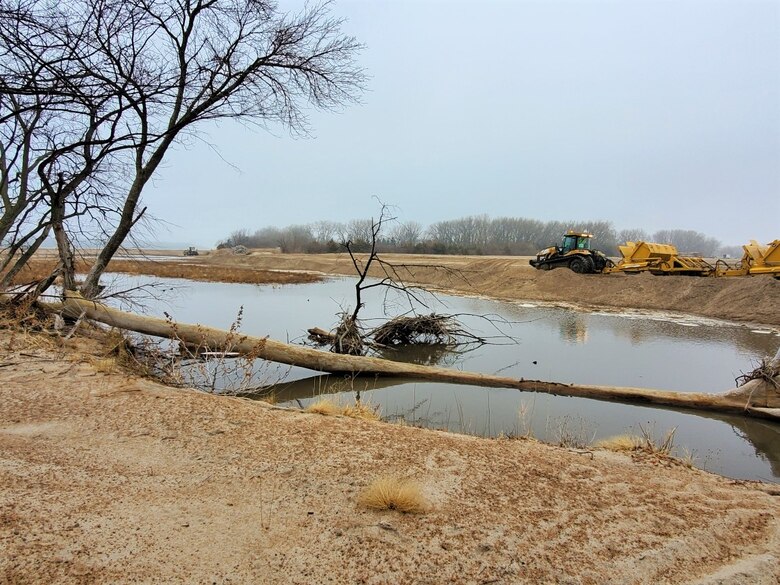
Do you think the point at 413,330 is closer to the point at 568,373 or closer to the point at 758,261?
the point at 568,373

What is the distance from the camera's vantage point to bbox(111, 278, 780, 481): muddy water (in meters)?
6.41

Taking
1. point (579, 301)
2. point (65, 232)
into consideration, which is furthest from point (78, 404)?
point (579, 301)

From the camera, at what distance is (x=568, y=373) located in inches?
374

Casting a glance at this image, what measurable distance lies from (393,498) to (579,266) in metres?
25.7

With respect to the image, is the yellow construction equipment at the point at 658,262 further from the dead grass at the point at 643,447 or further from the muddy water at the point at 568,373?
the dead grass at the point at 643,447

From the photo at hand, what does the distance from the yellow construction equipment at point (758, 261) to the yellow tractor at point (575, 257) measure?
5643 mm

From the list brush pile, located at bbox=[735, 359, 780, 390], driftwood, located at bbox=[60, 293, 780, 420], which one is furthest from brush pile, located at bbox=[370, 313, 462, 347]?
brush pile, located at bbox=[735, 359, 780, 390]

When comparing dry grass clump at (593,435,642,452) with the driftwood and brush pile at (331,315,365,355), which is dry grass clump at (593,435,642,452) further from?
brush pile at (331,315,365,355)

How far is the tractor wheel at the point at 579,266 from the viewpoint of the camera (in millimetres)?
25922

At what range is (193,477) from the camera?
3510 mm

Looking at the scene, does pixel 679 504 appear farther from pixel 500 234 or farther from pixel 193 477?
pixel 500 234

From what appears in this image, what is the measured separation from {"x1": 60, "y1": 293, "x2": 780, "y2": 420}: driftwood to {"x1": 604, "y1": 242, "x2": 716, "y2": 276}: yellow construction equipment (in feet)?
59.4

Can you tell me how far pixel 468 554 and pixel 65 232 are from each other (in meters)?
11.2

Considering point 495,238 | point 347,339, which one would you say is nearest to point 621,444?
point 347,339
